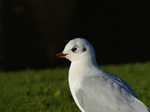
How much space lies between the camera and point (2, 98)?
303 inches

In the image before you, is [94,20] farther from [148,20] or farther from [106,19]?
[148,20]

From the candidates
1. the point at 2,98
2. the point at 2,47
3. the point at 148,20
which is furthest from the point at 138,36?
the point at 2,98

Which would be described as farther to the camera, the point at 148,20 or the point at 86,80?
the point at 148,20

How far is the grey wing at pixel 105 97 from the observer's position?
5004 millimetres

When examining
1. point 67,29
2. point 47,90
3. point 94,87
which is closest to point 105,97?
point 94,87

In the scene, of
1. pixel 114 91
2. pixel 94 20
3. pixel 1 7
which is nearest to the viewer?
pixel 114 91

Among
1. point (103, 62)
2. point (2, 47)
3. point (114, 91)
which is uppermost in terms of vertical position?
point (114, 91)

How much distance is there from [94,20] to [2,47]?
17.5 feet

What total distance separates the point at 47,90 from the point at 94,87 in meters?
3.00

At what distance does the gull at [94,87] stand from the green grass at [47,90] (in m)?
1.20

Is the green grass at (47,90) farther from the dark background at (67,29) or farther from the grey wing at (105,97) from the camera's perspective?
the dark background at (67,29)

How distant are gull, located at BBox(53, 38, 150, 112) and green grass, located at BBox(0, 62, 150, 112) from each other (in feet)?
3.95

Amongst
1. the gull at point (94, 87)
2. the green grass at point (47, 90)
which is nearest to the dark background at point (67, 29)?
the green grass at point (47, 90)

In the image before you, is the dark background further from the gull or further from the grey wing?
the grey wing
